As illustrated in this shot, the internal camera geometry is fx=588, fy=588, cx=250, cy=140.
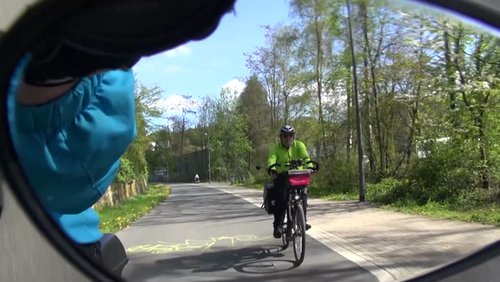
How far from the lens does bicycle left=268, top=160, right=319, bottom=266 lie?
144 centimetres

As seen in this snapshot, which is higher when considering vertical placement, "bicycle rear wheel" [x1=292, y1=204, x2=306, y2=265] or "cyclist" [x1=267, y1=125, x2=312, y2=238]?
"cyclist" [x1=267, y1=125, x2=312, y2=238]

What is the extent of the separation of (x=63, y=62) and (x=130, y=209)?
509 mm

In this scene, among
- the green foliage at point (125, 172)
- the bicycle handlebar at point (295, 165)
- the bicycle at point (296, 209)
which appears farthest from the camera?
the bicycle at point (296, 209)

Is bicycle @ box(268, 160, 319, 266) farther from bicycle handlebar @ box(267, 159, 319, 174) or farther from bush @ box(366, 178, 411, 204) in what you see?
bush @ box(366, 178, 411, 204)

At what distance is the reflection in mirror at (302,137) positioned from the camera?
1.10 m

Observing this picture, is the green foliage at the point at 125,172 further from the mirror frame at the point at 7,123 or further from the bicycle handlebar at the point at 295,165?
the bicycle handlebar at the point at 295,165

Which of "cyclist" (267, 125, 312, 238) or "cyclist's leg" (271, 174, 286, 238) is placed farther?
"cyclist's leg" (271, 174, 286, 238)

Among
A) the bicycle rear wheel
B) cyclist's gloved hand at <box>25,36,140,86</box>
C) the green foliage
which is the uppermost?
cyclist's gloved hand at <box>25,36,140,86</box>

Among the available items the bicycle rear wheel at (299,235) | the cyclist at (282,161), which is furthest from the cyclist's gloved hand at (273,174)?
the bicycle rear wheel at (299,235)

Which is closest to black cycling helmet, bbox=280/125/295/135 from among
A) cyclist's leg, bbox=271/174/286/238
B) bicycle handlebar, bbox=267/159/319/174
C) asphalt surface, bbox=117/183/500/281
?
bicycle handlebar, bbox=267/159/319/174

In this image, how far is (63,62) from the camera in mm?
1020

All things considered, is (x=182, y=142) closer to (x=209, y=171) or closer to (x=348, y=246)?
(x=209, y=171)

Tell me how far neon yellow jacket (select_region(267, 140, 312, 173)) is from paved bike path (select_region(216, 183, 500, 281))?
0.40ft

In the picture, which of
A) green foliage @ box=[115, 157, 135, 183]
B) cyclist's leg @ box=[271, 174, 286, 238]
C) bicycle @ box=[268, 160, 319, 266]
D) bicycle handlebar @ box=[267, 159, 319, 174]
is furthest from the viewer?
cyclist's leg @ box=[271, 174, 286, 238]
